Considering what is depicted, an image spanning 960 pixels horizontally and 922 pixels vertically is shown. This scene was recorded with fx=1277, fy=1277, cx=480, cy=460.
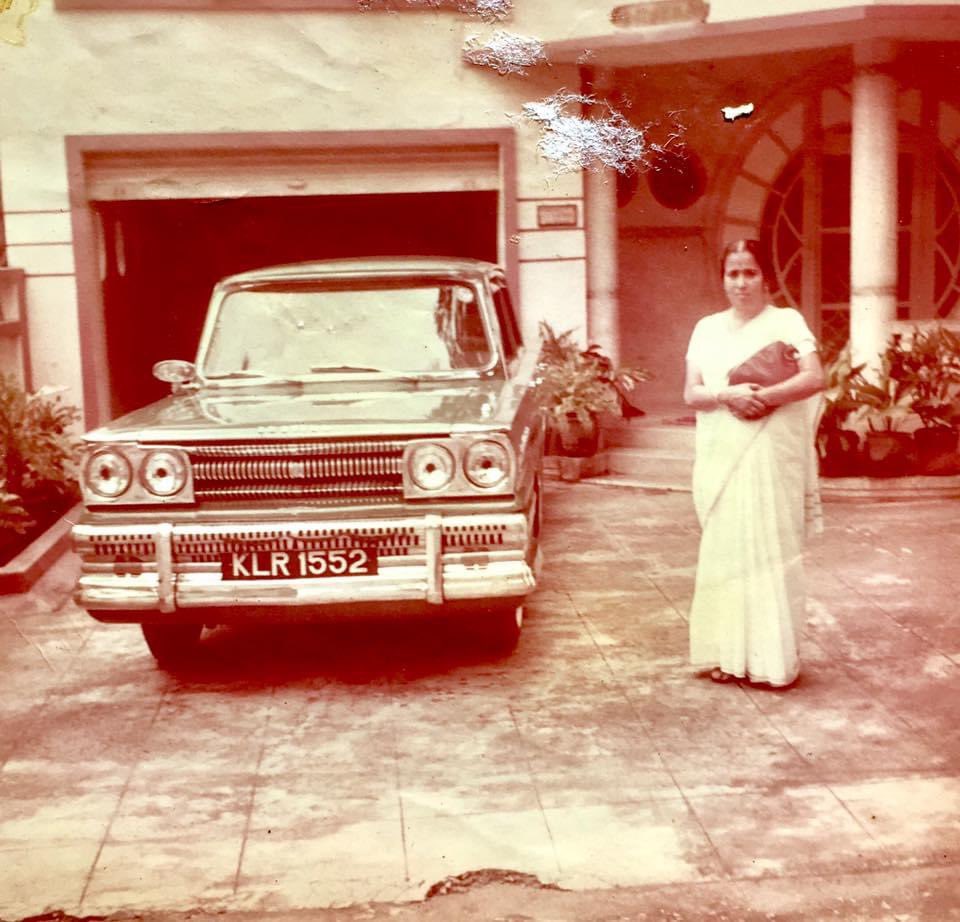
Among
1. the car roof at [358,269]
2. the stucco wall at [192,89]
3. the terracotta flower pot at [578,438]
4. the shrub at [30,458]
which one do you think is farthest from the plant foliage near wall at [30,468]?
the terracotta flower pot at [578,438]

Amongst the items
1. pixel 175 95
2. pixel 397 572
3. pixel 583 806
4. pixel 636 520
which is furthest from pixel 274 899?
pixel 175 95

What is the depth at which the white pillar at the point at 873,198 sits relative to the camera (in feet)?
30.2

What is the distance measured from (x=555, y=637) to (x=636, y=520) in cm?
272

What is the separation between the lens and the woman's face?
504 cm

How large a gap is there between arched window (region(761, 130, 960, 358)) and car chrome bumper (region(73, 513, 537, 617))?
631cm

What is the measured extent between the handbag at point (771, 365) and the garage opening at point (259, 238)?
7.83m

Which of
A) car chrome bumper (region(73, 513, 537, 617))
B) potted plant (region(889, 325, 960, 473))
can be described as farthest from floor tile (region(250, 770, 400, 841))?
potted plant (region(889, 325, 960, 473))

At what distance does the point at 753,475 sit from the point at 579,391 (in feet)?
16.3

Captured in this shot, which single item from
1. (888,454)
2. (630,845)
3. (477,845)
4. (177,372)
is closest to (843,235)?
(888,454)

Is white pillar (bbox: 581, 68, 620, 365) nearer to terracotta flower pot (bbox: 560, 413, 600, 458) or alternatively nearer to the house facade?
the house facade

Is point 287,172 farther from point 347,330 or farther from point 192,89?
point 347,330

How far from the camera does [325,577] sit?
523 centimetres

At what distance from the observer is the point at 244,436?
5.23 metres

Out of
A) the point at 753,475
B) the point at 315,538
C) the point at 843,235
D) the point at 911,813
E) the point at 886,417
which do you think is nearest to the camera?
the point at 911,813
